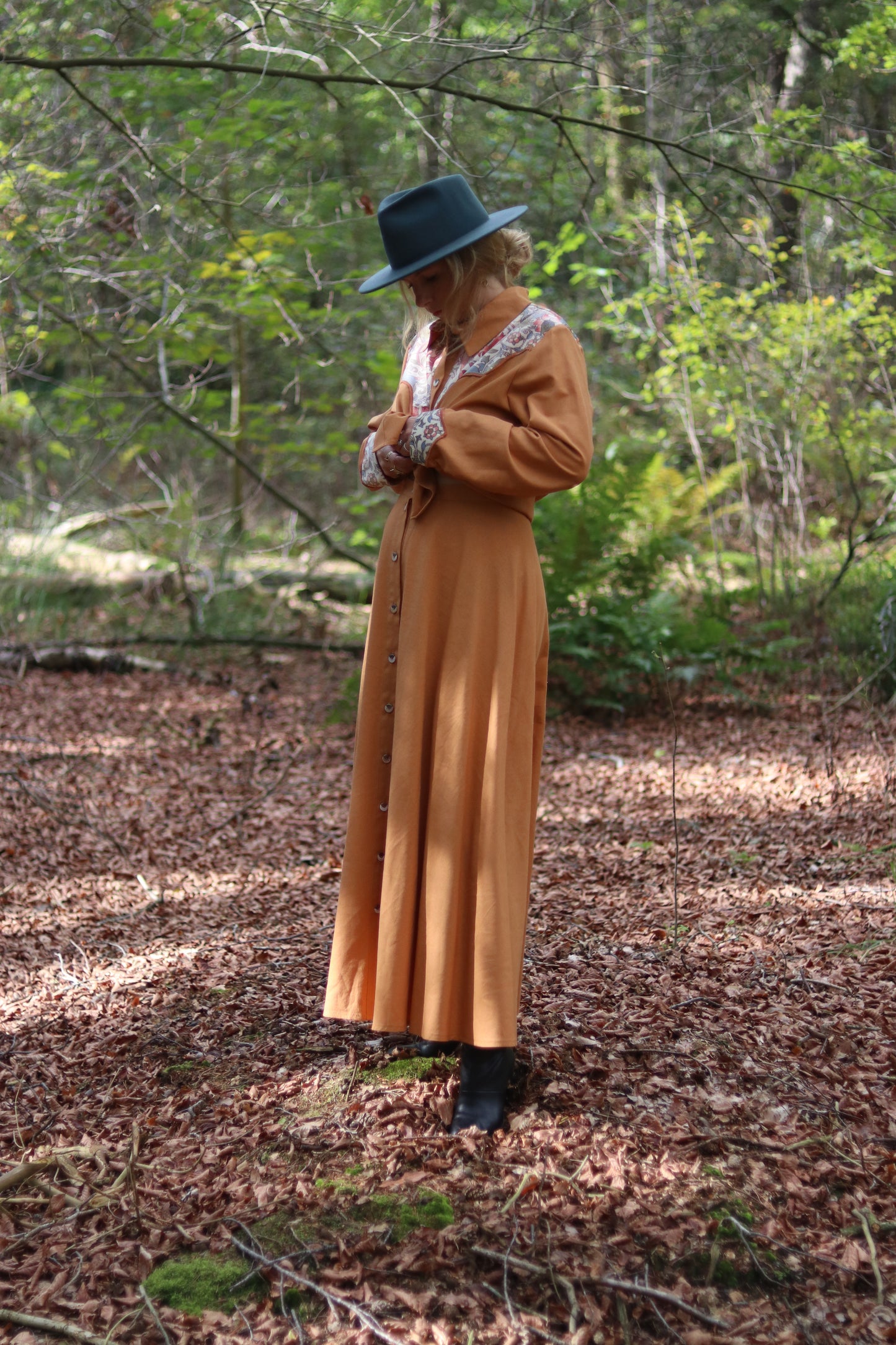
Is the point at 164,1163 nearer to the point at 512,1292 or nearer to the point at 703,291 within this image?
the point at 512,1292

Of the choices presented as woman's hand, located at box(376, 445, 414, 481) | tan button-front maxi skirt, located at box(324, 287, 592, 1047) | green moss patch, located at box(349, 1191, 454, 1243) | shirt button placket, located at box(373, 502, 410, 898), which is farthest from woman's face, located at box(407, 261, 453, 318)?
green moss patch, located at box(349, 1191, 454, 1243)

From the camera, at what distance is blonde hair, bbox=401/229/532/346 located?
8.28 feet

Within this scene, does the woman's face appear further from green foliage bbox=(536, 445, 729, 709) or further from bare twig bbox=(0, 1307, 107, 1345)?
green foliage bbox=(536, 445, 729, 709)

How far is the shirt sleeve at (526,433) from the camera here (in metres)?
2.42

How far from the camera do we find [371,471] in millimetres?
2691

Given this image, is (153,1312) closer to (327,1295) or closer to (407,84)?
(327,1295)

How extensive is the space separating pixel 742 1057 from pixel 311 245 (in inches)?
228

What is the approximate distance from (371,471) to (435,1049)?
1601 mm

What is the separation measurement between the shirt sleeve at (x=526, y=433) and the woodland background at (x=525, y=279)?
2406 millimetres

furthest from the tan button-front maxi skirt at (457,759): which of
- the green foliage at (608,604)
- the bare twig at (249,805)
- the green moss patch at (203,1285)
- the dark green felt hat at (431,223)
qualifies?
the green foliage at (608,604)

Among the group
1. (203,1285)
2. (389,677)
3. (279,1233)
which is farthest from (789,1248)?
(389,677)

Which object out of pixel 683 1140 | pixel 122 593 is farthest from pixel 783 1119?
pixel 122 593

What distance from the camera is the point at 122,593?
367 inches

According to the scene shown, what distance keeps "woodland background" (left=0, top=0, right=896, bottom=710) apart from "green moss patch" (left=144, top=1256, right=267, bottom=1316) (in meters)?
4.18
